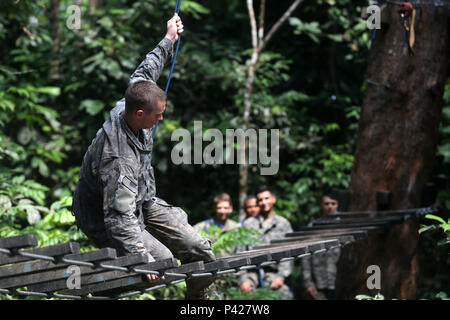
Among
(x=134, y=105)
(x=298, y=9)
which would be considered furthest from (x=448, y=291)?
(x=134, y=105)

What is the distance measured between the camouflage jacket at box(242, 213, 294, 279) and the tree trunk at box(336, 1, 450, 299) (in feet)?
2.72

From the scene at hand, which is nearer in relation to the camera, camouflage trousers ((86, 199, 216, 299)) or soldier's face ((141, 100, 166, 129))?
soldier's face ((141, 100, 166, 129))

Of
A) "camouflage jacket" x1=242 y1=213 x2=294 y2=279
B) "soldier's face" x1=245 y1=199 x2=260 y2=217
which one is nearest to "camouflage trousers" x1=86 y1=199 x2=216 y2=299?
"camouflage jacket" x1=242 y1=213 x2=294 y2=279

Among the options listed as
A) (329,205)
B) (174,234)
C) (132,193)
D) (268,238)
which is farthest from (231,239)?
(132,193)

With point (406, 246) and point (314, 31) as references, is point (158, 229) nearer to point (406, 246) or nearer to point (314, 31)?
point (406, 246)

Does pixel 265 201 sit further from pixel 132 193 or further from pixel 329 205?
pixel 132 193

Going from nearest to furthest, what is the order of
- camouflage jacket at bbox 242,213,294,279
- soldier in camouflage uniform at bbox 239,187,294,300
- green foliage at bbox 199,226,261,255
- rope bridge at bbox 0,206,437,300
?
1. rope bridge at bbox 0,206,437,300
2. green foliage at bbox 199,226,261,255
3. soldier in camouflage uniform at bbox 239,187,294,300
4. camouflage jacket at bbox 242,213,294,279

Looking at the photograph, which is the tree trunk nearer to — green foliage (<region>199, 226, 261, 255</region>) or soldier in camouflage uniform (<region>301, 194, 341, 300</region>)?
soldier in camouflage uniform (<region>301, 194, 341, 300</region>)

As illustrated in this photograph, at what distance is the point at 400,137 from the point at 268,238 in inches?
69.7

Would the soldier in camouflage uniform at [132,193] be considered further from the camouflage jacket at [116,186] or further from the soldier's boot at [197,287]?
the soldier's boot at [197,287]

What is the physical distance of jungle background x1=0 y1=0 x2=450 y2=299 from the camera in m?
7.94

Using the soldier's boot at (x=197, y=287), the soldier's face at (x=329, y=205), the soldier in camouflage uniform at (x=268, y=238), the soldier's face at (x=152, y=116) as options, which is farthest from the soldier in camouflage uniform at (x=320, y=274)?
the soldier's face at (x=152, y=116)

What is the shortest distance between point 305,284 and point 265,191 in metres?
1.07

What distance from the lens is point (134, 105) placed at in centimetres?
340
